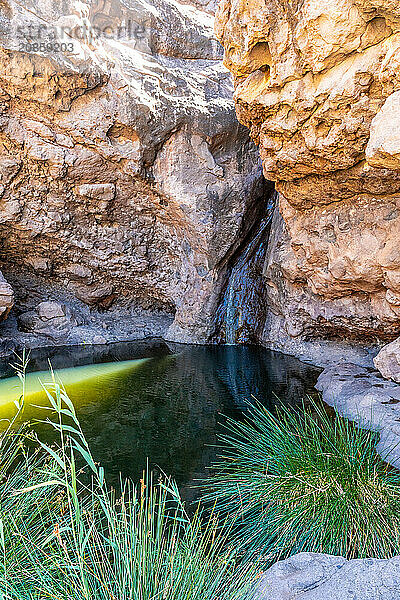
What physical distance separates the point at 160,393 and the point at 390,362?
415 centimetres

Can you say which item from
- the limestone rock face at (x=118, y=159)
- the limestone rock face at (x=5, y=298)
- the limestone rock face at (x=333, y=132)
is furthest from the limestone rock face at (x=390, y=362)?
the limestone rock face at (x=5, y=298)

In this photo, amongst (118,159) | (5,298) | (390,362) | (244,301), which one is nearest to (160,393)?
(390,362)

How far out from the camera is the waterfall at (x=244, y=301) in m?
13.9

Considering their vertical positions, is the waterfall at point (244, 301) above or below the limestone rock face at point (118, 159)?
below

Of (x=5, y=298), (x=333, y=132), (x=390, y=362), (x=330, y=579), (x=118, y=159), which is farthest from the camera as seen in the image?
(x=118, y=159)

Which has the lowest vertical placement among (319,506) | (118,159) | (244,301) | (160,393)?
(160,393)

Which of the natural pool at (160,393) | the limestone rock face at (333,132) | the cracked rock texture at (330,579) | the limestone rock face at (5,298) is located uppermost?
the limestone rock face at (333,132)

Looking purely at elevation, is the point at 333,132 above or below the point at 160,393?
above

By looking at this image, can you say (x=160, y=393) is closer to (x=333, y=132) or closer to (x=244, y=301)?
(x=333, y=132)

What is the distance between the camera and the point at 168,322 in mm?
15930

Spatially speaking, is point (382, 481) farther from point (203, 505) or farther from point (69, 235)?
point (69, 235)

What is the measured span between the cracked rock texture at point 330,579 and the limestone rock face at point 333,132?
13.7 feet

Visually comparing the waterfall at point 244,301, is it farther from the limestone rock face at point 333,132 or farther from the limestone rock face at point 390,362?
the limestone rock face at point 390,362

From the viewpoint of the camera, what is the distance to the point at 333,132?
21.0ft
